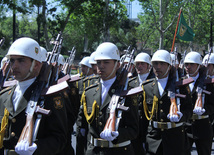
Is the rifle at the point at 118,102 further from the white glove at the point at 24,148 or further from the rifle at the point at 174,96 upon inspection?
the rifle at the point at 174,96

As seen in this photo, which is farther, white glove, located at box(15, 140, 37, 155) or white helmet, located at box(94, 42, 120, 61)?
white helmet, located at box(94, 42, 120, 61)

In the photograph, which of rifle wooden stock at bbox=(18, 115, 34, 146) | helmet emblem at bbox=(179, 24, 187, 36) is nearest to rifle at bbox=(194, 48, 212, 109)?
rifle wooden stock at bbox=(18, 115, 34, 146)

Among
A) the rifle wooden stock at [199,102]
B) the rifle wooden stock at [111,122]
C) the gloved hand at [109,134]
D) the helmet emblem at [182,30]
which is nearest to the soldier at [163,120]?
the rifle wooden stock at [199,102]

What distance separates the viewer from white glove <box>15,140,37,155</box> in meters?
2.75

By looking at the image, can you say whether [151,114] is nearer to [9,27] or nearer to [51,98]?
[51,98]

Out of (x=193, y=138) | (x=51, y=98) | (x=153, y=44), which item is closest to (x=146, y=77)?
(x=193, y=138)

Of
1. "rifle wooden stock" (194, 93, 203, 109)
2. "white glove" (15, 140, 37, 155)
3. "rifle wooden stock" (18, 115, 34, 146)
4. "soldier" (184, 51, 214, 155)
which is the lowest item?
"soldier" (184, 51, 214, 155)

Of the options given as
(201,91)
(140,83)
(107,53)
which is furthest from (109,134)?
(201,91)

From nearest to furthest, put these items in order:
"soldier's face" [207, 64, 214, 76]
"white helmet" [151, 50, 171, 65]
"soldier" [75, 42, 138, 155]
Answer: "soldier" [75, 42, 138, 155]
"white helmet" [151, 50, 171, 65]
"soldier's face" [207, 64, 214, 76]

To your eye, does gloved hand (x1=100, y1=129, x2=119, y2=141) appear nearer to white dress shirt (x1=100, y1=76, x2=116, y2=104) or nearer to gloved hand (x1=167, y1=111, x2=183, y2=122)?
white dress shirt (x1=100, y1=76, x2=116, y2=104)

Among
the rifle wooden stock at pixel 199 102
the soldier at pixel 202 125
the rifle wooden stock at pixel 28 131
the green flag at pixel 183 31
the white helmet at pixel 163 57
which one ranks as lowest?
the soldier at pixel 202 125

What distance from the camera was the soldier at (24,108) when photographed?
3.07 meters

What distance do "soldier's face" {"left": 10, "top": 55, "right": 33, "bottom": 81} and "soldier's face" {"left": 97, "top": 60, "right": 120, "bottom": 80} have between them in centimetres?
124

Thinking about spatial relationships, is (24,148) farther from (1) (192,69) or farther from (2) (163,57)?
(1) (192,69)
